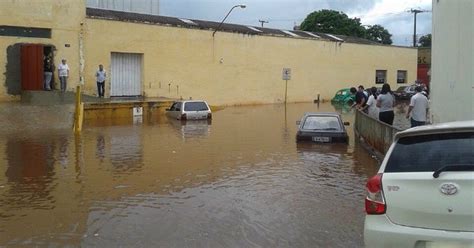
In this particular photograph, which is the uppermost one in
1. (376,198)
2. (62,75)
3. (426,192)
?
(62,75)

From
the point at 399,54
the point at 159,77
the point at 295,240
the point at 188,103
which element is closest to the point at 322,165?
the point at 295,240

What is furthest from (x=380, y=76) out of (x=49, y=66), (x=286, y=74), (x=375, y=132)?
(x=375, y=132)

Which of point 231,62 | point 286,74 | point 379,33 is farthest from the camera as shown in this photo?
point 379,33

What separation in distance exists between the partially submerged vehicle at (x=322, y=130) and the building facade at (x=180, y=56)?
16.5m

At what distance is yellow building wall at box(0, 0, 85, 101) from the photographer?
92.2 ft

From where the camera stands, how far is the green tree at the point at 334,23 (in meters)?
81.8

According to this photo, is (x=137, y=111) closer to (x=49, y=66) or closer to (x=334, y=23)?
(x=49, y=66)

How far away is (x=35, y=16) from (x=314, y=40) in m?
27.2

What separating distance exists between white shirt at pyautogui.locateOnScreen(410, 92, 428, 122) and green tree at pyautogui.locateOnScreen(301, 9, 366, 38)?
229ft

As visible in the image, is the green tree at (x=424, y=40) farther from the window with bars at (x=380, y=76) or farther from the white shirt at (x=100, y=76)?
the white shirt at (x=100, y=76)

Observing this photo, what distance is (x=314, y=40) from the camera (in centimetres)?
4994

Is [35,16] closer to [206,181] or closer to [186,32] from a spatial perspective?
[186,32]

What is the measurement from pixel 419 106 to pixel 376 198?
907 cm

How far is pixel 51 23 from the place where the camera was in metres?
29.7
